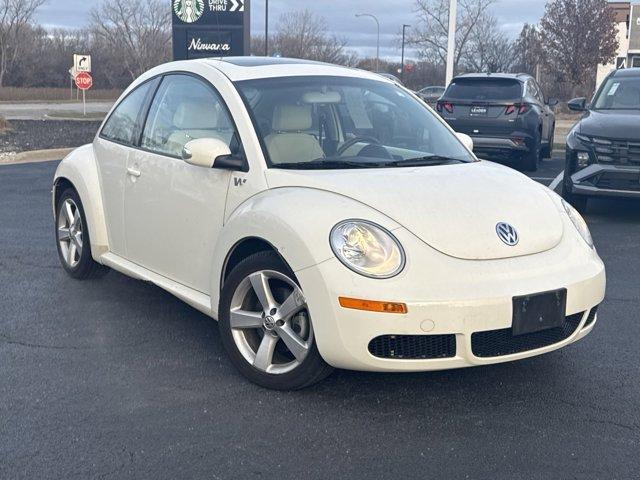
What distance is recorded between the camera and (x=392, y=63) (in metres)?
78.6

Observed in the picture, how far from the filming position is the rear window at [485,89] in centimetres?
1326

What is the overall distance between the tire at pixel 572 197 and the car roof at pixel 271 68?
436 centimetres

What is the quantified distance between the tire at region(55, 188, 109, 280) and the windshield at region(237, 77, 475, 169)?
1.81 m

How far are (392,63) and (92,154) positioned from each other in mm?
75090

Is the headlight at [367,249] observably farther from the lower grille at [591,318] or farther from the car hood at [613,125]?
the car hood at [613,125]

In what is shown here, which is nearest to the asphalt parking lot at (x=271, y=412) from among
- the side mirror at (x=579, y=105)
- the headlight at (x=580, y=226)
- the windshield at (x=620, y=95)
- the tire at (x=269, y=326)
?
the tire at (x=269, y=326)

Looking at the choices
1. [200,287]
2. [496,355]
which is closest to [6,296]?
[200,287]

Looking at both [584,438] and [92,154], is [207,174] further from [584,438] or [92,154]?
[584,438]

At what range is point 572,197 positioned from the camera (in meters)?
9.17

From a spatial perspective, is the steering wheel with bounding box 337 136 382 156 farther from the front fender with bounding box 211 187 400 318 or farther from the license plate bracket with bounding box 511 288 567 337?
the license plate bracket with bounding box 511 288 567 337

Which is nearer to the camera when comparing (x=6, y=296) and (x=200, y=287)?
(x=200, y=287)

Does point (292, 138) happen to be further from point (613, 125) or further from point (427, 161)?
point (613, 125)

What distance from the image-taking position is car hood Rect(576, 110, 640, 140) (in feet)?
28.2

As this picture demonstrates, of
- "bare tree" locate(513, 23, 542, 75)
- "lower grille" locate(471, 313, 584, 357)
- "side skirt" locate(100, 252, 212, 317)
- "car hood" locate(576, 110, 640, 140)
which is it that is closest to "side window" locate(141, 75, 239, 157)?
"side skirt" locate(100, 252, 212, 317)
